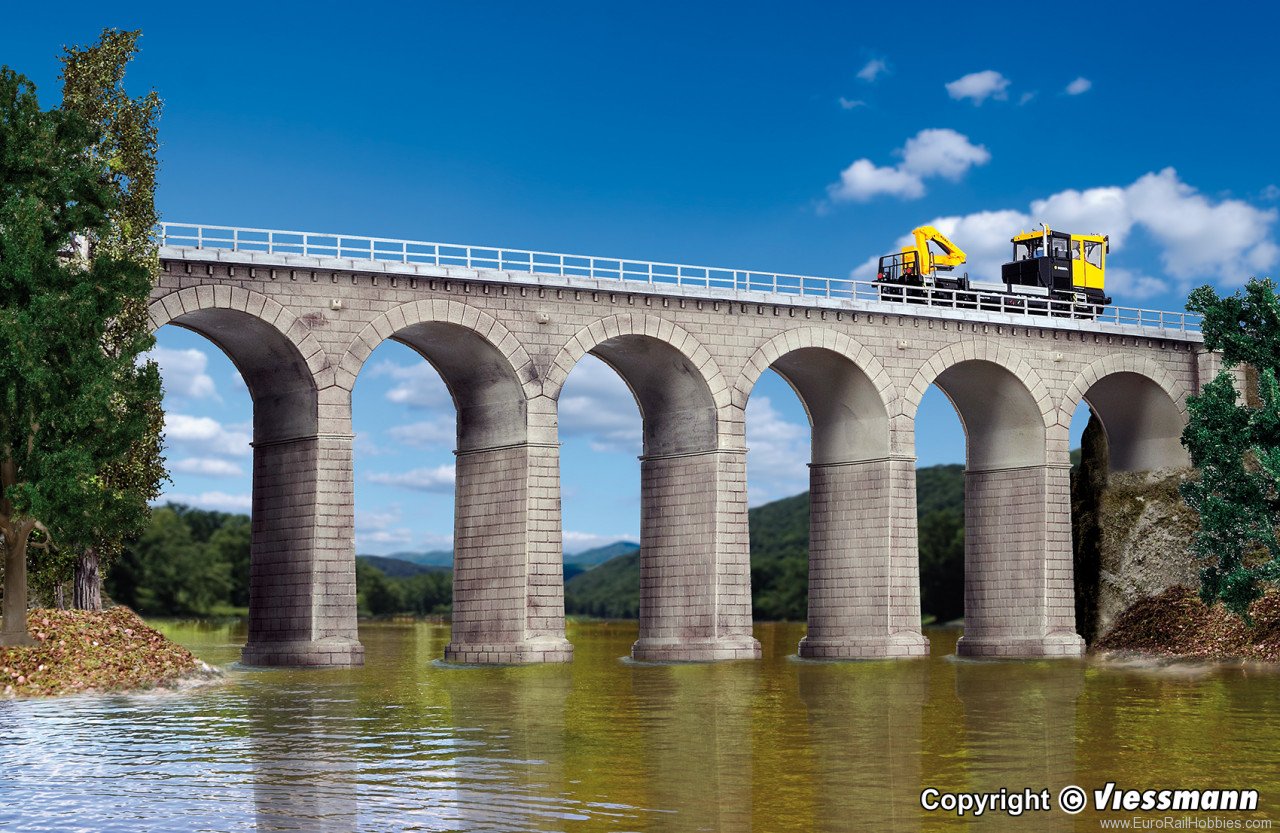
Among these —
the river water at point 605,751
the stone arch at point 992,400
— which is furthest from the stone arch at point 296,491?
the stone arch at point 992,400

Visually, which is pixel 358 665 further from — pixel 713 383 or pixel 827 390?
pixel 827 390

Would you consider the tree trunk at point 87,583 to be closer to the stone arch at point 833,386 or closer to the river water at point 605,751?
the river water at point 605,751

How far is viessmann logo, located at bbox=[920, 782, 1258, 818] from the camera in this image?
2145 centimetres

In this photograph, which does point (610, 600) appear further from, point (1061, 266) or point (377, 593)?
point (1061, 266)

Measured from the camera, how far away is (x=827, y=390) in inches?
2478

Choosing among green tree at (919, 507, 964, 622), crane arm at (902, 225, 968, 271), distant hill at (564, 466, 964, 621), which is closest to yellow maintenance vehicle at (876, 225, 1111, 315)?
crane arm at (902, 225, 968, 271)

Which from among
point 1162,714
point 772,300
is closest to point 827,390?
point 772,300

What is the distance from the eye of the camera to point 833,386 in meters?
62.7

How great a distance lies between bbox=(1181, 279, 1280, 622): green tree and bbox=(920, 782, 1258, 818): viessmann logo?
30.4 meters

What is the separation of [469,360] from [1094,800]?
36.7 m

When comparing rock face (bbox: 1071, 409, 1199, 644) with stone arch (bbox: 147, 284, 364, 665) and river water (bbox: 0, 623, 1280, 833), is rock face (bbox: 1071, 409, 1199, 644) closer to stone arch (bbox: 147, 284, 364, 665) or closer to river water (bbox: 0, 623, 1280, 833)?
river water (bbox: 0, 623, 1280, 833)

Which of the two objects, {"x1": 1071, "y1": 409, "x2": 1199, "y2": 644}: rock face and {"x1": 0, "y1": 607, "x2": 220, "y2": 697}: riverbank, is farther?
{"x1": 1071, "y1": 409, "x2": 1199, "y2": 644}: rock face

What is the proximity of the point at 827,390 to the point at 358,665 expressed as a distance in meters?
23.1

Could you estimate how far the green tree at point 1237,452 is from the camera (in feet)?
169
